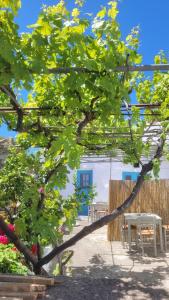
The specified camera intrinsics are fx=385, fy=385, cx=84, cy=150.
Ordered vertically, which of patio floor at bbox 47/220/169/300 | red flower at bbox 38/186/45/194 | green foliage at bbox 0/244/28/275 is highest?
red flower at bbox 38/186/45/194

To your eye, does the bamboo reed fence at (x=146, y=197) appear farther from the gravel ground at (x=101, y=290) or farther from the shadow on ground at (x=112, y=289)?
the gravel ground at (x=101, y=290)

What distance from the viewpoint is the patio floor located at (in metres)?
4.97

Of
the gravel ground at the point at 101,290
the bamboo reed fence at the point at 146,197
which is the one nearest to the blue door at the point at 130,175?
the bamboo reed fence at the point at 146,197

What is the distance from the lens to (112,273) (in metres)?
7.14

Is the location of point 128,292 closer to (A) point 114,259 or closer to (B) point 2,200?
(B) point 2,200

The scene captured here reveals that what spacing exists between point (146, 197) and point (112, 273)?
178 inches

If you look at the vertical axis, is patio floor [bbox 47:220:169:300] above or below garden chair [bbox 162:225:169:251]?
below

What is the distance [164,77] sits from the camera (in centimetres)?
504

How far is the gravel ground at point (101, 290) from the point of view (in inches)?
189

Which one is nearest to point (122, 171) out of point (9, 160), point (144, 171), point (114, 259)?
point (114, 259)

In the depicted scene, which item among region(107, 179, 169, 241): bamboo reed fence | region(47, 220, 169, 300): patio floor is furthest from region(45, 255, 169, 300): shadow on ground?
region(107, 179, 169, 241): bamboo reed fence

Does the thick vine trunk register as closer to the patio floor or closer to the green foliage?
the green foliage

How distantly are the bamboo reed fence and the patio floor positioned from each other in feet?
4.05

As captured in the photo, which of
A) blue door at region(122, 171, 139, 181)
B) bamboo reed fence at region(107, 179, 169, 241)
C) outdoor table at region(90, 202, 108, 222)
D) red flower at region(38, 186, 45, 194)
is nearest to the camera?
red flower at region(38, 186, 45, 194)
